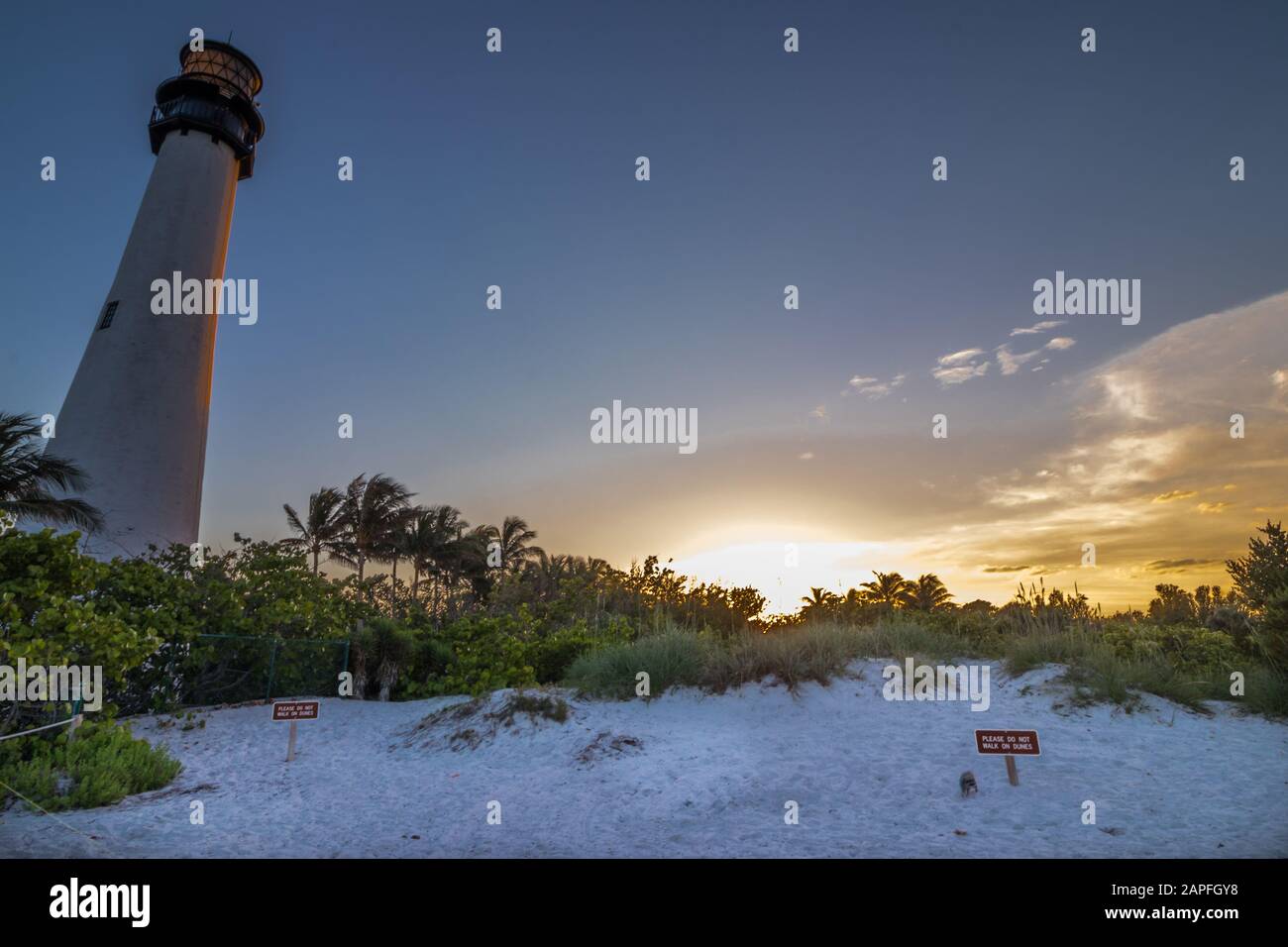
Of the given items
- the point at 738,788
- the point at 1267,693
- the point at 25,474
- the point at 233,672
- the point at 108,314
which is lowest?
the point at 738,788

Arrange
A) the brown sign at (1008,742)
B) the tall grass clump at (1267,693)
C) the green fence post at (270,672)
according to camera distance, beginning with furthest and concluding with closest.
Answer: the green fence post at (270,672) → the tall grass clump at (1267,693) → the brown sign at (1008,742)

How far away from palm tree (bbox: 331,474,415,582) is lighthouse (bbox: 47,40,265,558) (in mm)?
22528

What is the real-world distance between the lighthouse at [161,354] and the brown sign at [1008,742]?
20.8 m

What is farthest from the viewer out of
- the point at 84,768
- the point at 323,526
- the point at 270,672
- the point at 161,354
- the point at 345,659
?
the point at 323,526

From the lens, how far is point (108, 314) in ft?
67.9

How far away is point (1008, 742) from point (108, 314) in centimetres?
2566

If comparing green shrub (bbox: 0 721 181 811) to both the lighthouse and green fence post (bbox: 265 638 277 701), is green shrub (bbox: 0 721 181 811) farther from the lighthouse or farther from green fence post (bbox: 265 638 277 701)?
the lighthouse

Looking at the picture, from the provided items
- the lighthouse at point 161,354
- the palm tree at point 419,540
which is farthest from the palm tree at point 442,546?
the lighthouse at point 161,354

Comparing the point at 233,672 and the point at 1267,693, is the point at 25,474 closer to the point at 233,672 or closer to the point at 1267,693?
the point at 233,672

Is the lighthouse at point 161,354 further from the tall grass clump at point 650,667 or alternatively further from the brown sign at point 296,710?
the tall grass clump at point 650,667

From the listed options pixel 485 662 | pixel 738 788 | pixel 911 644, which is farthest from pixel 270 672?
pixel 911 644

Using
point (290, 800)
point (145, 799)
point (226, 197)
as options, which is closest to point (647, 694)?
point (290, 800)

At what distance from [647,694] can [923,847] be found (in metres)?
5.99

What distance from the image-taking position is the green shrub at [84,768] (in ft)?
26.4
